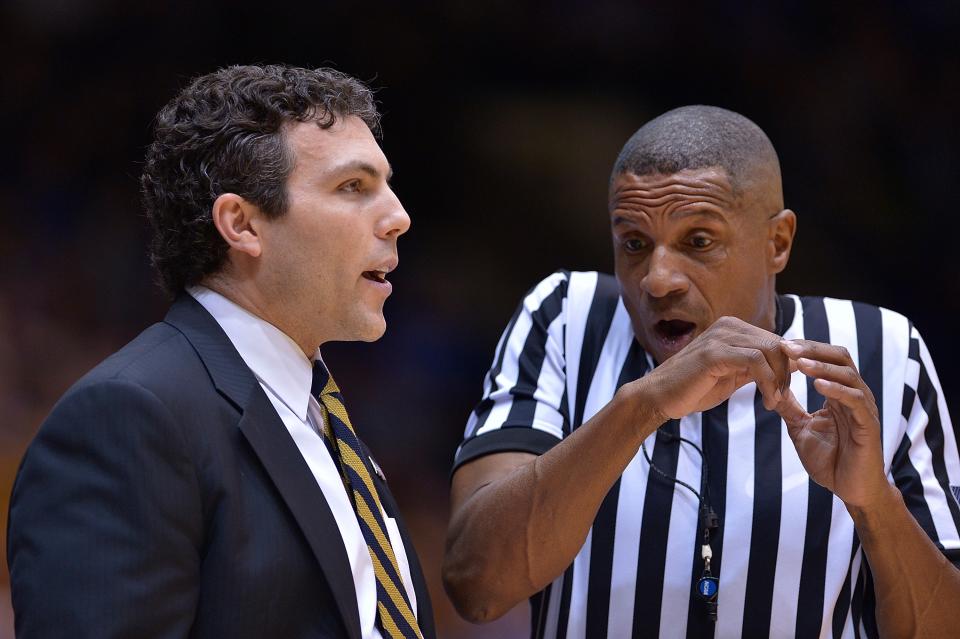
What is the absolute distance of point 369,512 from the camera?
168 centimetres

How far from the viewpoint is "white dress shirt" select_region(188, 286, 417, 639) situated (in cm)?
159

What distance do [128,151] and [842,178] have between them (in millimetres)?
2377

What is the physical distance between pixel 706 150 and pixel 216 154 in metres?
0.91

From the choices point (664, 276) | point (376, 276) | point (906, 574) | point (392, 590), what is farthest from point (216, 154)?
point (906, 574)

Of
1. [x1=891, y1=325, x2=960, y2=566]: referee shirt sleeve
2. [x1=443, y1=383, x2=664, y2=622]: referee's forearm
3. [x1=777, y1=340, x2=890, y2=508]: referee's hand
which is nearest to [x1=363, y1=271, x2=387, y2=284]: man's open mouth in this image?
[x1=443, y1=383, x2=664, y2=622]: referee's forearm

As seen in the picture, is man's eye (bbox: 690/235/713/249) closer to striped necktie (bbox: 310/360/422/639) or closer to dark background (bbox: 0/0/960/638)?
striped necktie (bbox: 310/360/422/639)

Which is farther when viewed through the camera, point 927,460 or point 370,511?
point 927,460

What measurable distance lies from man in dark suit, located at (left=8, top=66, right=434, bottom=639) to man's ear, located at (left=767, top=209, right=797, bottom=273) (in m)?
0.76

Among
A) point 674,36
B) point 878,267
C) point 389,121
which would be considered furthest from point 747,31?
point 389,121

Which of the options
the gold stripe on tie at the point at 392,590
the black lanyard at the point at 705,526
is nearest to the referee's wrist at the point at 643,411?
the black lanyard at the point at 705,526

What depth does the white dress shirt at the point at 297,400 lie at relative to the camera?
5.22ft

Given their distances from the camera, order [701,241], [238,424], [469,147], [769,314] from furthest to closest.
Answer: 1. [469,147]
2. [769,314]
3. [701,241]
4. [238,424]

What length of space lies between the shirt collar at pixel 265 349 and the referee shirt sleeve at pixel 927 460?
42.3 inches

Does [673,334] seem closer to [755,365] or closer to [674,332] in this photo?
[674,332]
